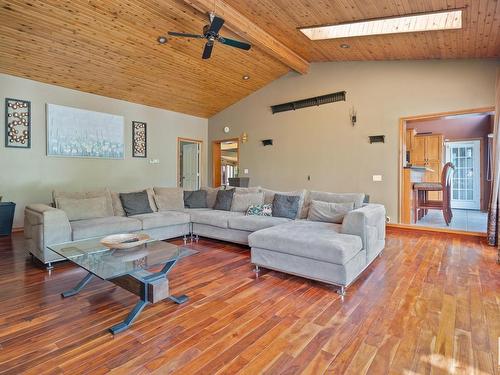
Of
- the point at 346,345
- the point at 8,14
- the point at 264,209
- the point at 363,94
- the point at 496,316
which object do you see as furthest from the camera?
the point at 363,94

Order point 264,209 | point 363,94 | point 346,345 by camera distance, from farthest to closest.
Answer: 1. point 363,94
2. point 264,209
3. point 346,345

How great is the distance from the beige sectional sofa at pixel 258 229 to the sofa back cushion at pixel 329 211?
0.14 m

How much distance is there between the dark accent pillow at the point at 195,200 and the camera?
17.7 ft

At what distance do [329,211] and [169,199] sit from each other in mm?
2852

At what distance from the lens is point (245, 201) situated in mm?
4867

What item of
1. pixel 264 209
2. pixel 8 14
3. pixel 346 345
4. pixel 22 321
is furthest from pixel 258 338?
pixel 8 14

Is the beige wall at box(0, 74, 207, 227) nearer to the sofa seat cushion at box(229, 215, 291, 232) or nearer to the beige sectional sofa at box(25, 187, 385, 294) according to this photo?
the beige sectional sofa at box(25, 187, 385, 294)

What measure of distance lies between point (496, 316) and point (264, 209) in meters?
2.92

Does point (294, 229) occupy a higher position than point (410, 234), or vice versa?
point (294, 229)

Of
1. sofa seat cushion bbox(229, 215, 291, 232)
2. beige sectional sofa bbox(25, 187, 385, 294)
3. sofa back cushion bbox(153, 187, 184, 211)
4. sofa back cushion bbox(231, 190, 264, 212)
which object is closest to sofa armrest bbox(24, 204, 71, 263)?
beige sectional sofa bbox(25, 187, 385, 294)

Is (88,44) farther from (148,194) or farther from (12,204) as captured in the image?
(12,204)

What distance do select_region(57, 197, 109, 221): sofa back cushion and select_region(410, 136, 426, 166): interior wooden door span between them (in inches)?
313

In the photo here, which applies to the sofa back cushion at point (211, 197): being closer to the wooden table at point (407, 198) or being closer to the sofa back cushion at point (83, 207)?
the sofa back cushion at point (83, 207)

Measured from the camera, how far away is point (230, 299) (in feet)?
8.32
